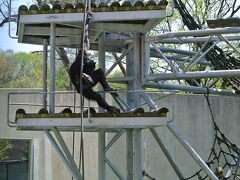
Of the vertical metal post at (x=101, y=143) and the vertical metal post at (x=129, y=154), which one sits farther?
the vertical metal post at (x=101, y=143)

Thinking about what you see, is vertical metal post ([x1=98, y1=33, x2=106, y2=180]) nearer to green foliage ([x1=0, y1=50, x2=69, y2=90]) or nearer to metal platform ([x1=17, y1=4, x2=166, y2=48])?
metal platform ([x1=17, y1=4, x2=166, y2=48])

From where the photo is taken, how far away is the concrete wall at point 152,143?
Answer: 1376cm

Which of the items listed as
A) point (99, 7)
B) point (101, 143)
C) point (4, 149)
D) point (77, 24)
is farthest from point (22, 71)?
point (99, 7)

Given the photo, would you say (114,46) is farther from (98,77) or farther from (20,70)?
(20,70)

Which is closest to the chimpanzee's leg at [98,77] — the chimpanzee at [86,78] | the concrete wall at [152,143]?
the chimpanzee at [86,78]

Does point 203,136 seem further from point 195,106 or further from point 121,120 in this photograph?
point 121,120

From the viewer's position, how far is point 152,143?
13.8 metres

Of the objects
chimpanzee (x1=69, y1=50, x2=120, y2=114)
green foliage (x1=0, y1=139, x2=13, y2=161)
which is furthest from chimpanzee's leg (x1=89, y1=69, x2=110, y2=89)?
green foliage (x1=0, y1=139, x2=13, y2=161)

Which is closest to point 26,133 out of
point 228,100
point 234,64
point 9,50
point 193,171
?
point 193,171

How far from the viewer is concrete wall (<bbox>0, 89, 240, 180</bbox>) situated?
45.1 feet

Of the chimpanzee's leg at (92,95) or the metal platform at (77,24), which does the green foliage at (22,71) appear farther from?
the chimpanzee's leg at (92,95)

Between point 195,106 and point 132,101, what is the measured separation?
5.56 metres

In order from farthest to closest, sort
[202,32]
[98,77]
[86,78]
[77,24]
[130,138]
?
[130,138], [202,32], [77,24], [98,77], [86,78]

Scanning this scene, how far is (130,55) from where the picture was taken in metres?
9.11
